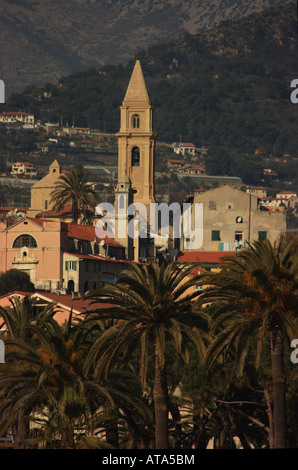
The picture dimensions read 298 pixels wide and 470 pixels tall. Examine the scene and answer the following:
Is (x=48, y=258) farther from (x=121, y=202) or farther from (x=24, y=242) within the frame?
(x=121, y=202)

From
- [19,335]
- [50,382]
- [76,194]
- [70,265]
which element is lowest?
[50,382]

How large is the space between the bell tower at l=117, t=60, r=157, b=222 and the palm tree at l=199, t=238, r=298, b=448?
9461 cm

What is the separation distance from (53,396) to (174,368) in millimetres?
10357

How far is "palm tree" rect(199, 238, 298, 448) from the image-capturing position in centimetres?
4791

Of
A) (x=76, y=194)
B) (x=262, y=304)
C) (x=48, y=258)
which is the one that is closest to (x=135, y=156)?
(x=76, y=194)

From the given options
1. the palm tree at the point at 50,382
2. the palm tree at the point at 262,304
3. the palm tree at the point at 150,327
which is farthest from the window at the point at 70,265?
the palm tree at the point at 262,304

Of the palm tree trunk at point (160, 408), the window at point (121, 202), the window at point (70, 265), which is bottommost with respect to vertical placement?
the palm tree trunk at point (160, 408)

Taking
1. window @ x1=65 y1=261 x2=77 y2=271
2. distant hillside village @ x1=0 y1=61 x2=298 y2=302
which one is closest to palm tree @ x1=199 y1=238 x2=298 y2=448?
distant hillside village @ x1=0 y1=61 x2=298 y2=302

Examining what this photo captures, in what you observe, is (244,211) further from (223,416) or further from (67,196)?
(223,416)

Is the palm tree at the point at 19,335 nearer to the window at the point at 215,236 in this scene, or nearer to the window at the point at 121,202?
the window at the point at 121,202

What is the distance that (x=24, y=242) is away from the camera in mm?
104812

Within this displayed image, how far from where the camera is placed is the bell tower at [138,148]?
14638 cm

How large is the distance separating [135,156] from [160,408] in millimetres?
102521

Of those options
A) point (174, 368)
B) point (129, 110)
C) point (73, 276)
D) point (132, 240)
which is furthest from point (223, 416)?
point (129, 110)
